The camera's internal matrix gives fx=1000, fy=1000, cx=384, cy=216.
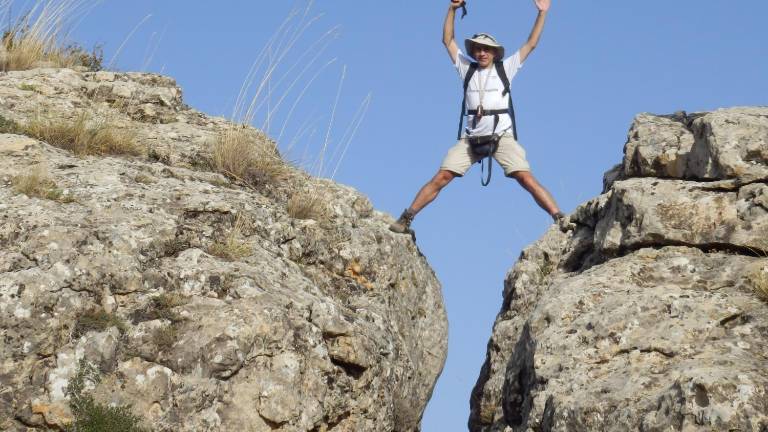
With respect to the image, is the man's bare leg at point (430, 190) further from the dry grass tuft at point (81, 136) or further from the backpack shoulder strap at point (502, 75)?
the dry grass tuft at point (81, 136)

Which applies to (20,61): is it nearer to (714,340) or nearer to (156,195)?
(156,195)

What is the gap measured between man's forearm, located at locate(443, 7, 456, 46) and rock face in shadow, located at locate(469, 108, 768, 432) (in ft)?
10.7

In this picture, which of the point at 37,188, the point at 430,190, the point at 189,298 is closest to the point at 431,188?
the point at 430,190

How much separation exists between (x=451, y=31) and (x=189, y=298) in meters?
5.12

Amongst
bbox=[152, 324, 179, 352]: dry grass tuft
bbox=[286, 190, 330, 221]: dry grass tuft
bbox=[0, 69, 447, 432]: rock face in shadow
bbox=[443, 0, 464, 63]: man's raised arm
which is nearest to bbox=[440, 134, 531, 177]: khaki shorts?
bbox=[443, 0, 464, 63]: man's raised arm

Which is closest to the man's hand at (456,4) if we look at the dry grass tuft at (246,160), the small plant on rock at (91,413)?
the dry grass tuft at (246,160)

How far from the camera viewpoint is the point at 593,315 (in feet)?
22.1

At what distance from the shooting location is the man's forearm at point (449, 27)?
11219mm

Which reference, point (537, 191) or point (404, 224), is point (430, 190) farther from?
point (537, 191)

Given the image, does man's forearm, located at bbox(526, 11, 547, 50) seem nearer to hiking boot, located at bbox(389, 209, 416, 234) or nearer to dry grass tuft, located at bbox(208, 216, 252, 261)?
hiking boot, located at bbox(389, 209, 416, 234)

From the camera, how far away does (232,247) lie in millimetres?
8172

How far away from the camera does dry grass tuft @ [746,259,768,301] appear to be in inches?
251

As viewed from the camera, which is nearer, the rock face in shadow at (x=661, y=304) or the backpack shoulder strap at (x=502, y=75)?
the rock face in shadow at (x=661, y=304)

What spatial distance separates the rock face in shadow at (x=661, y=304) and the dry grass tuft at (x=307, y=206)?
7.53ft
